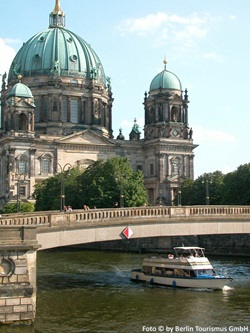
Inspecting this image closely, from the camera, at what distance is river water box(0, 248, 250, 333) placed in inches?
1195

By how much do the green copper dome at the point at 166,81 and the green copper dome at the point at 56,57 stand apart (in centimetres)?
1268

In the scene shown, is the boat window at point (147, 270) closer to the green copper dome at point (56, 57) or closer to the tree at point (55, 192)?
the tree at point (55, 192)

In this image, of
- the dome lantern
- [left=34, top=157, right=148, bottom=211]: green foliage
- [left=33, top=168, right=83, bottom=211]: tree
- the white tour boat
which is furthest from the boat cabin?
the dome lantern

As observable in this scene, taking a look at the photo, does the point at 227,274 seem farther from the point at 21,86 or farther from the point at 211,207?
the point at 21,86

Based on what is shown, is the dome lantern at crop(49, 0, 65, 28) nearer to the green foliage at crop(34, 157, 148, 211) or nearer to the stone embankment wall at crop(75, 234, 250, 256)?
the green foliage at crop(34, 157, 148, 211)

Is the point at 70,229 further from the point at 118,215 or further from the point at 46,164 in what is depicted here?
the point at 46,164

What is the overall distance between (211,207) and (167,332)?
56.4ft

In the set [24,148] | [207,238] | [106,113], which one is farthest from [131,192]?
[106,113]

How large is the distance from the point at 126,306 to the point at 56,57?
91789 millimetres

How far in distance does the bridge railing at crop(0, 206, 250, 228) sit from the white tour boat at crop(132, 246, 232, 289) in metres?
2.86

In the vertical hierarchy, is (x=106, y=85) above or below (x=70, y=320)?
above

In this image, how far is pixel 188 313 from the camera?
33656 mm

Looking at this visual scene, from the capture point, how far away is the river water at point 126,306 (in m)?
30.4

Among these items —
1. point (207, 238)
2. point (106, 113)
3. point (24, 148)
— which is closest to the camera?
point (207, 238)
